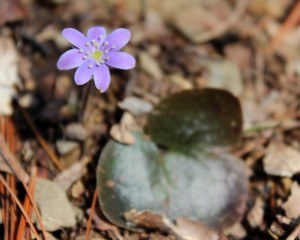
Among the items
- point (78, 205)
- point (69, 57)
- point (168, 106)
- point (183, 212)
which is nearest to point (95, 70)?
point (69, 57)

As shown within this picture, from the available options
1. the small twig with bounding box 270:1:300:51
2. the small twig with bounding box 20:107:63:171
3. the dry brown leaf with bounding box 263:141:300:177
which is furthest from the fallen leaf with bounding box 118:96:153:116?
the small twig with bounding box 270:1:300:51

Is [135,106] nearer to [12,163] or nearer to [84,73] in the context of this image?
[84,73]

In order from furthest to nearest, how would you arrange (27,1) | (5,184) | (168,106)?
1. (27,1)
2. (168,106)
3. (5,184)

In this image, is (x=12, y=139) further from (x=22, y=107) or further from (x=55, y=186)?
(x=55, y=186)

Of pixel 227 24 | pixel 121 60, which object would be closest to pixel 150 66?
pixel 227 24

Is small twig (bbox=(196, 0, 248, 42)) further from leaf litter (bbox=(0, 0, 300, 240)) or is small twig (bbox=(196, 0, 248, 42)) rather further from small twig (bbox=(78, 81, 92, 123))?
small twig (bbox=(78, 81, 92, 123))

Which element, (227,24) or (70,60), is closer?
(70,60)
